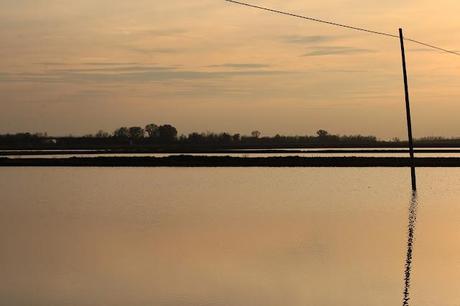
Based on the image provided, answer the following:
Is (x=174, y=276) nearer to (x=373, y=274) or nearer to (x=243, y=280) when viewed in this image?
(x=243, y=280)

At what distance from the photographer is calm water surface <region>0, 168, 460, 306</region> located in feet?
43.5

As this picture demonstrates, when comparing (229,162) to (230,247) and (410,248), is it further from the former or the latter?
(410,248)

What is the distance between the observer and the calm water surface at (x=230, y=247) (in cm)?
1325

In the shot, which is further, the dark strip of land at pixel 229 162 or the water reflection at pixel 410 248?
the dark strip of land at pixel 229 162

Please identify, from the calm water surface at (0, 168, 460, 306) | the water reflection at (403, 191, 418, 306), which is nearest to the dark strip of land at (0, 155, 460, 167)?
the calm water surface at (0, 168, 460, 306)

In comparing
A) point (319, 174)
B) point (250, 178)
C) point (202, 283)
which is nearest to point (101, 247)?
point (202, 283)

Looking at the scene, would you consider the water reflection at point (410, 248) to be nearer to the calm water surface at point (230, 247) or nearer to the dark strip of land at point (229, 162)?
the calm water surface at point (230, 247)

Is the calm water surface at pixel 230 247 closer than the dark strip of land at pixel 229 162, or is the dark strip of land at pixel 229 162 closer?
the calm water surface at pixel 230 247

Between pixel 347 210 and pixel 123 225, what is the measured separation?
851 cm

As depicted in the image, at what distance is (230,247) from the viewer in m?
18.9

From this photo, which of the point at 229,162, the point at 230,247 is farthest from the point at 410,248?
the point at 229,162

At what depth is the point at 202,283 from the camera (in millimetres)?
14211

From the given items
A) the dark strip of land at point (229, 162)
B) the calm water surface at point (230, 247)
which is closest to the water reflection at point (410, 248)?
the calm water surface at point (230, 247)

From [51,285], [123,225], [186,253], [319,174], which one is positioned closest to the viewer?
[51,285]
